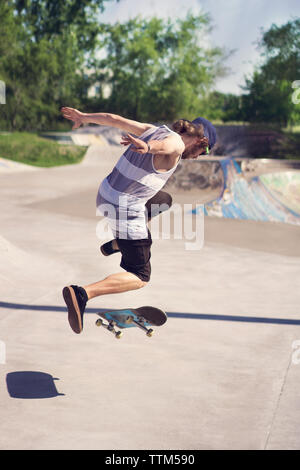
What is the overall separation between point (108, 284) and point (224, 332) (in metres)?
1.96

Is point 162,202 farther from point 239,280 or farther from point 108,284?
point 239,280

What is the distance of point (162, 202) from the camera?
16.6 ft

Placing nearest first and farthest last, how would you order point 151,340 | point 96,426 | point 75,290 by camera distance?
point 96,426 < point 75,290 < point 151,340

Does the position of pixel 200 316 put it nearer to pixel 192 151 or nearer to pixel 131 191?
pixel 131 191

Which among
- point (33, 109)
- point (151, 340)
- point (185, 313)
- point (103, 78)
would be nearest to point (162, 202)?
point (151, 340)

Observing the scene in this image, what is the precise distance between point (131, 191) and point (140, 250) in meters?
0.48

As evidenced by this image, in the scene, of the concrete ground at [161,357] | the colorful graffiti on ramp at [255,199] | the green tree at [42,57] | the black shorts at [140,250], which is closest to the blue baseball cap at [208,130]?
the black shorts at [140,250]

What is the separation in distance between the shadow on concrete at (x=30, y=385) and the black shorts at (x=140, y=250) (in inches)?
42.0

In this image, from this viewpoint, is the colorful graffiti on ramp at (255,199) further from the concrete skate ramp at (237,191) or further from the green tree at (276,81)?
the green tree at (276,81)

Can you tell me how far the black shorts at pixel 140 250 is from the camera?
16.2 ft

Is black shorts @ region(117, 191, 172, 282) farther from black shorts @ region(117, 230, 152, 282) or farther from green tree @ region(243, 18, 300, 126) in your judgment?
green tree @ region(243, 18, 300, 126)

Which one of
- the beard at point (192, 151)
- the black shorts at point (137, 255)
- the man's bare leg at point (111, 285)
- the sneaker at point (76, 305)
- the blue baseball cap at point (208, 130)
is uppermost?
the blue baseball cap at point (208, 130)

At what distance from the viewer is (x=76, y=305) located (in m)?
4.75

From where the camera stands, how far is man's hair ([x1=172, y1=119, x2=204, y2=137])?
15.1 feet
